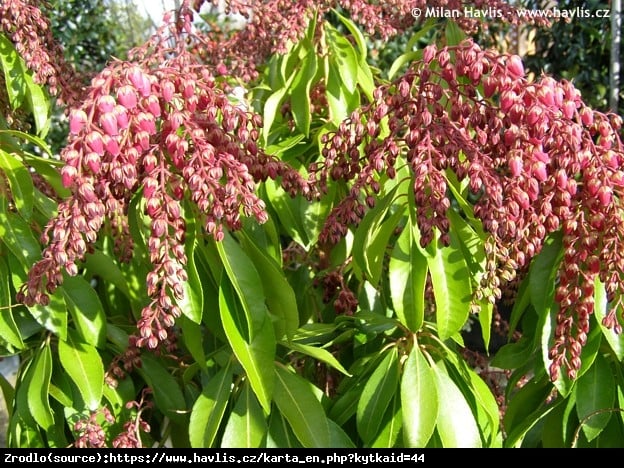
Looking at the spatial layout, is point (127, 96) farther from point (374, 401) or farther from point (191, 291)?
point (374, 401)

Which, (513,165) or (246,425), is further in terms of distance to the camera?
(246,425)

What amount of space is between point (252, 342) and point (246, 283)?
0.11 metres

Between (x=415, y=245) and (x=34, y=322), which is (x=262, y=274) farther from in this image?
(x=34, y=322)

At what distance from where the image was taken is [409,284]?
1.31 metres

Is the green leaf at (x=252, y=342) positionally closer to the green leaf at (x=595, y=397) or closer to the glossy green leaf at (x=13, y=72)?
the green leaf at (x=595, y=397)

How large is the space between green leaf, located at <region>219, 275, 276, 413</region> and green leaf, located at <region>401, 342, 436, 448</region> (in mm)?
250

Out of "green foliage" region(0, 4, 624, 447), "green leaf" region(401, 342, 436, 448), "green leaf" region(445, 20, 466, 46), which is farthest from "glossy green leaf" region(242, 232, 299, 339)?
"green leaf" region(445, 20, 466, 46)

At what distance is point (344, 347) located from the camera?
5.58 ft

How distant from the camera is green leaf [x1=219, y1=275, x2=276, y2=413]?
1226 mm

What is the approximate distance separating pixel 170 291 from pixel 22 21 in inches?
27.2

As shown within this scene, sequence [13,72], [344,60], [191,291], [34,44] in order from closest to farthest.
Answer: [191,291] → [34,44] → [13,72] → [344,60]

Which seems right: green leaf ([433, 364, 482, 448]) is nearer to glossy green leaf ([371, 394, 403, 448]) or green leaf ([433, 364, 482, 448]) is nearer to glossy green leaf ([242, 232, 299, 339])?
glossy green leaf ([371, 394, 403, 448])

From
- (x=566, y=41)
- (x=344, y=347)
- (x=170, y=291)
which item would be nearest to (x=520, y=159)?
(x=170, y=291)
